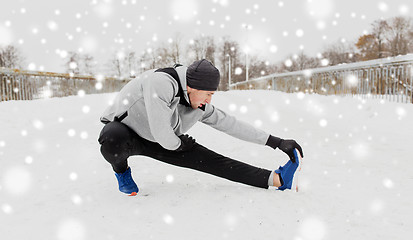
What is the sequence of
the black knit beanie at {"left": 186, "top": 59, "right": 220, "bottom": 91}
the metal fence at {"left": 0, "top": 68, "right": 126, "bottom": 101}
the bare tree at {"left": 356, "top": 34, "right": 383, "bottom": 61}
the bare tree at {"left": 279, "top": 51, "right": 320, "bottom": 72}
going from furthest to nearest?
the bare tree at {"left": 279, "top": 51, "right": 320, "bottom": 72} → the bare tree at {"left": 356, "top": 34, "right": 383, "bottom": 61} → the metal fence at {"left": 0, "top": 68, "right": 126, "bottom": 101} → the black knit beanie at {"left": 186, "top": 59, "right": 220, "bottom": 91}

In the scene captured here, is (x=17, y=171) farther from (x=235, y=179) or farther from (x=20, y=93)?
(x=20, y=93)

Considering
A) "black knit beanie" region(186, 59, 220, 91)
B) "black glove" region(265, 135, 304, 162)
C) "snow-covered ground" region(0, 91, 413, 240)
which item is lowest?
"snow-covered ground" region(0, 91, 413, 240)

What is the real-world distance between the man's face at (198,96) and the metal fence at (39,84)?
644 centimetres

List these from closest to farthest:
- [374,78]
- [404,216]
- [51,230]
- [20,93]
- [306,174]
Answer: [51,230] → [404,216] → [306,174] → [374,78] → [20,93]

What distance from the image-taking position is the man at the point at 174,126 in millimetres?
2271

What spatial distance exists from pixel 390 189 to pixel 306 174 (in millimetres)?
747

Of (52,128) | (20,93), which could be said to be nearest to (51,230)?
(52,128)

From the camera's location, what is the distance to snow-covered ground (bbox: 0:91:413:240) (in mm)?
1916

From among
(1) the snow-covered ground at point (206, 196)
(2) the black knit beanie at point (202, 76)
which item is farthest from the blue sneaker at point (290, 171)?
(2) the black knit beanie at point (202, 76)

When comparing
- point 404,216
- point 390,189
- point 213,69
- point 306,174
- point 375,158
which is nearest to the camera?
point 404,216

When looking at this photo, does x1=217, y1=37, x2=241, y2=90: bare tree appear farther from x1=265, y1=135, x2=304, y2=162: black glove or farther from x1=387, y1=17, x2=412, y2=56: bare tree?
x1=265, y1=135, x2=304, y2=162: black glove

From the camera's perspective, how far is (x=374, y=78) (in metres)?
7.16

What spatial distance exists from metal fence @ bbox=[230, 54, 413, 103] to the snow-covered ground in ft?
5.34

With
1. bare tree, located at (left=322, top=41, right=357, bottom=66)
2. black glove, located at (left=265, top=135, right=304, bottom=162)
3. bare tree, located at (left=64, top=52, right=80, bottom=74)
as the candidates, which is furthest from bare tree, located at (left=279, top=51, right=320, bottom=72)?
black glove, located at (left=265, top=135, right=304, bottom=162)
